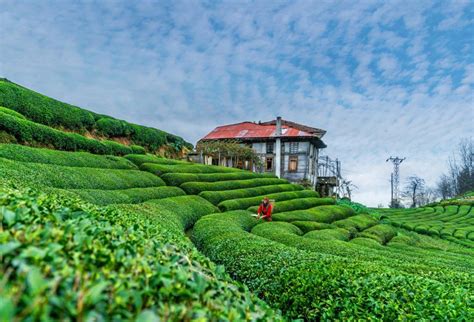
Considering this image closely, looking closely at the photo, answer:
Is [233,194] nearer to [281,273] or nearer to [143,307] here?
[281,273]

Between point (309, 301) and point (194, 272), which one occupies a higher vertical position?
point (194, 272)

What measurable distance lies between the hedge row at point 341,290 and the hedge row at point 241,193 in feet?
39.7

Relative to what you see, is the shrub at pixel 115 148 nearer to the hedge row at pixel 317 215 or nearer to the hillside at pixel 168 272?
the hillside at pixel 168 272

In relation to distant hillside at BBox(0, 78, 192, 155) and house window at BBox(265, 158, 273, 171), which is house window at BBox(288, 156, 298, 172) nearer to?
house window at BBox(265, 158, 273, 171)

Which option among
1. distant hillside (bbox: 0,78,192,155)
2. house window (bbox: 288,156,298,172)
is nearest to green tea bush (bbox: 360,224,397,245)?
house window (bbox: 288,156,298,172)

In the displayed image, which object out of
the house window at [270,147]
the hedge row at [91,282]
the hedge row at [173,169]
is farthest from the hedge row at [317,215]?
the house window at [270,147]

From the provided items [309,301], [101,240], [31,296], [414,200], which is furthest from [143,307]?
[414,200]

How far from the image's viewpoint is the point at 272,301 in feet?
18.5

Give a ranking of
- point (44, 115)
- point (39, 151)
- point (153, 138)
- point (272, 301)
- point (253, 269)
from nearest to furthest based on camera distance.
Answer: point (272, 301) → point (253, 269) → point (39, 151) → point (44, 115) → point (153, 138)

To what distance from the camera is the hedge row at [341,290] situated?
4.24m

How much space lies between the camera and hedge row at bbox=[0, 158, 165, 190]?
10.2 m

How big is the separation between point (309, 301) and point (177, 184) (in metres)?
16.2

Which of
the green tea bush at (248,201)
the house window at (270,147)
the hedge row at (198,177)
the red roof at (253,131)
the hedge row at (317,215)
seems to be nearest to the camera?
the hedge row at (317,215)

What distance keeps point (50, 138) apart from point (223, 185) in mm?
11391
